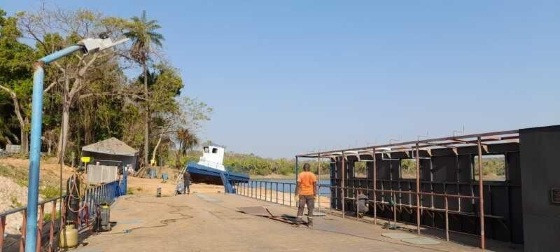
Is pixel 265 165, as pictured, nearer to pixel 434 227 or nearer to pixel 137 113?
pixel 137 113

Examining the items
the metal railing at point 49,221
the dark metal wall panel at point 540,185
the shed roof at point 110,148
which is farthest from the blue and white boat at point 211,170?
the dark metal wall panel at point 540,185

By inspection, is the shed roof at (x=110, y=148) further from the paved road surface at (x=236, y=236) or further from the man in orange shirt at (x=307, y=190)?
the man in orange shirt at (x=307, y=190)

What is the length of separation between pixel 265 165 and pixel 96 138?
50.3 metres

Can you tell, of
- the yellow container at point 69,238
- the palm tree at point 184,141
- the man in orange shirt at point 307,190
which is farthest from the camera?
the palm tree at point 184,141

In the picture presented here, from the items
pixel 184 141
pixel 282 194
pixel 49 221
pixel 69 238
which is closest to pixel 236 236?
pixel 69 238

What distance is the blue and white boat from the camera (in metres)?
49.0

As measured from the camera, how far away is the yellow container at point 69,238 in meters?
11.1

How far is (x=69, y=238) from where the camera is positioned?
11258mm

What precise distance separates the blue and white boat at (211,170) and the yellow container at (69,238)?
34.9m

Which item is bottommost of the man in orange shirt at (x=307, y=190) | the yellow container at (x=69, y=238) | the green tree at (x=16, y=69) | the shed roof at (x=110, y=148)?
the yellow container at (x=69, y=238)

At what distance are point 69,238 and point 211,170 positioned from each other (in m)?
38.0

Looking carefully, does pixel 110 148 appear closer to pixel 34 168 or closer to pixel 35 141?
pixel 35 141

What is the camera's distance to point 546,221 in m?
8.94

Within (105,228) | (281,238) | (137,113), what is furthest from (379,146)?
(137,113)
